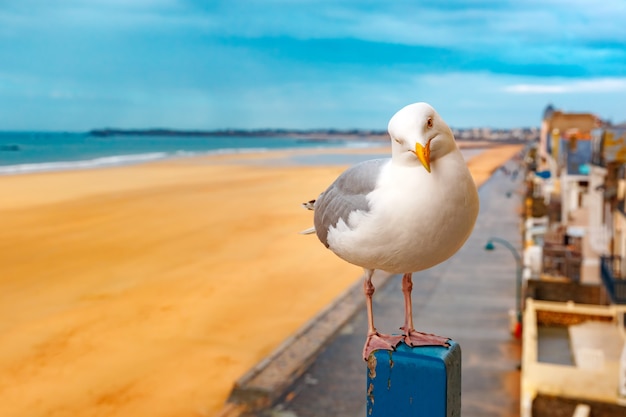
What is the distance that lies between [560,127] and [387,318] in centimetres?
4157

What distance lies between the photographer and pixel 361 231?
302cm

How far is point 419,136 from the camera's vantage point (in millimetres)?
2680

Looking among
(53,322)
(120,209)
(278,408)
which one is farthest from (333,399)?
(120,209)

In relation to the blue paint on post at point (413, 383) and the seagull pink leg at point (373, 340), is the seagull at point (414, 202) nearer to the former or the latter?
the seagull pink leg at point (373, 340)

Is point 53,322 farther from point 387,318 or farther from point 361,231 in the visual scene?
point 361,231

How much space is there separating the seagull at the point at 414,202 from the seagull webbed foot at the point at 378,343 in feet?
0.04

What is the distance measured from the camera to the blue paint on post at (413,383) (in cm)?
292

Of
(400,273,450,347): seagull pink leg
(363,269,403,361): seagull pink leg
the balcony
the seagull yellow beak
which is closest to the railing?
the balcony

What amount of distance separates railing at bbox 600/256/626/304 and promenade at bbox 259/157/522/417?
313 cm

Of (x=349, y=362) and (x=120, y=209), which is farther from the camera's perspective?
(x=120, y=209)

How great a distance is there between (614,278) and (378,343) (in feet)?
50.7

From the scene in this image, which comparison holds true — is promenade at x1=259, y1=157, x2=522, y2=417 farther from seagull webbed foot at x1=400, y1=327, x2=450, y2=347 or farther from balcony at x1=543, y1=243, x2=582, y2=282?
seagull webbed foot at x1=400, y1=327, x2=450, y2=347

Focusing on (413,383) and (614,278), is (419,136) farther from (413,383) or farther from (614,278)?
(614,278)

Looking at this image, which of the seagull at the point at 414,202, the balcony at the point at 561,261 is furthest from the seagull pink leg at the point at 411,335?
the balcony at the point at 561,261
